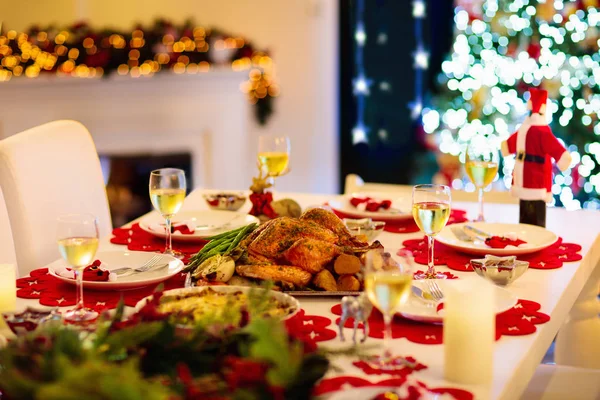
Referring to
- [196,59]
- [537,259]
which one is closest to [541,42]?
[196,59]

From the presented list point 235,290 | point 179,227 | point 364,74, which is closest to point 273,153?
point 179,227

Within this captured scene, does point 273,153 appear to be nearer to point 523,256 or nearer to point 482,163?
point 482,163

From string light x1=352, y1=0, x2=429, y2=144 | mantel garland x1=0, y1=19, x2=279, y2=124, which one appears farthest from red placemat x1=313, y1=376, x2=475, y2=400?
string light x1=352, y1=0, x2=429, y2=144

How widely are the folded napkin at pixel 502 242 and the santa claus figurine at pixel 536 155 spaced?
0.19 m

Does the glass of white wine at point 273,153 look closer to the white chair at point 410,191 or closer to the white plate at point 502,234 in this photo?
the white chair at point 410,191

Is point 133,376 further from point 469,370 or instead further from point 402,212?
point 402,212

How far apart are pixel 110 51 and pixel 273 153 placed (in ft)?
7.95

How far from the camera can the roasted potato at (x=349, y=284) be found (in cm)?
154

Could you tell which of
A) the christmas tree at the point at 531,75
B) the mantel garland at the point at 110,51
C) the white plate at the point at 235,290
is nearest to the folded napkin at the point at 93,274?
the white plate at the point at 235,290

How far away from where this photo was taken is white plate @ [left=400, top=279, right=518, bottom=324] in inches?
54.9

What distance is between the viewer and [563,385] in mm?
1860

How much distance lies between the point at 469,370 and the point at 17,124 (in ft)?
12.7

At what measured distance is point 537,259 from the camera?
188cm

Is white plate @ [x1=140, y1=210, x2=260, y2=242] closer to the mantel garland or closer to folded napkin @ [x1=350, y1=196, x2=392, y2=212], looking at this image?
folded napkin @ [x1=350, y1=196, x2=392, y2=212]
